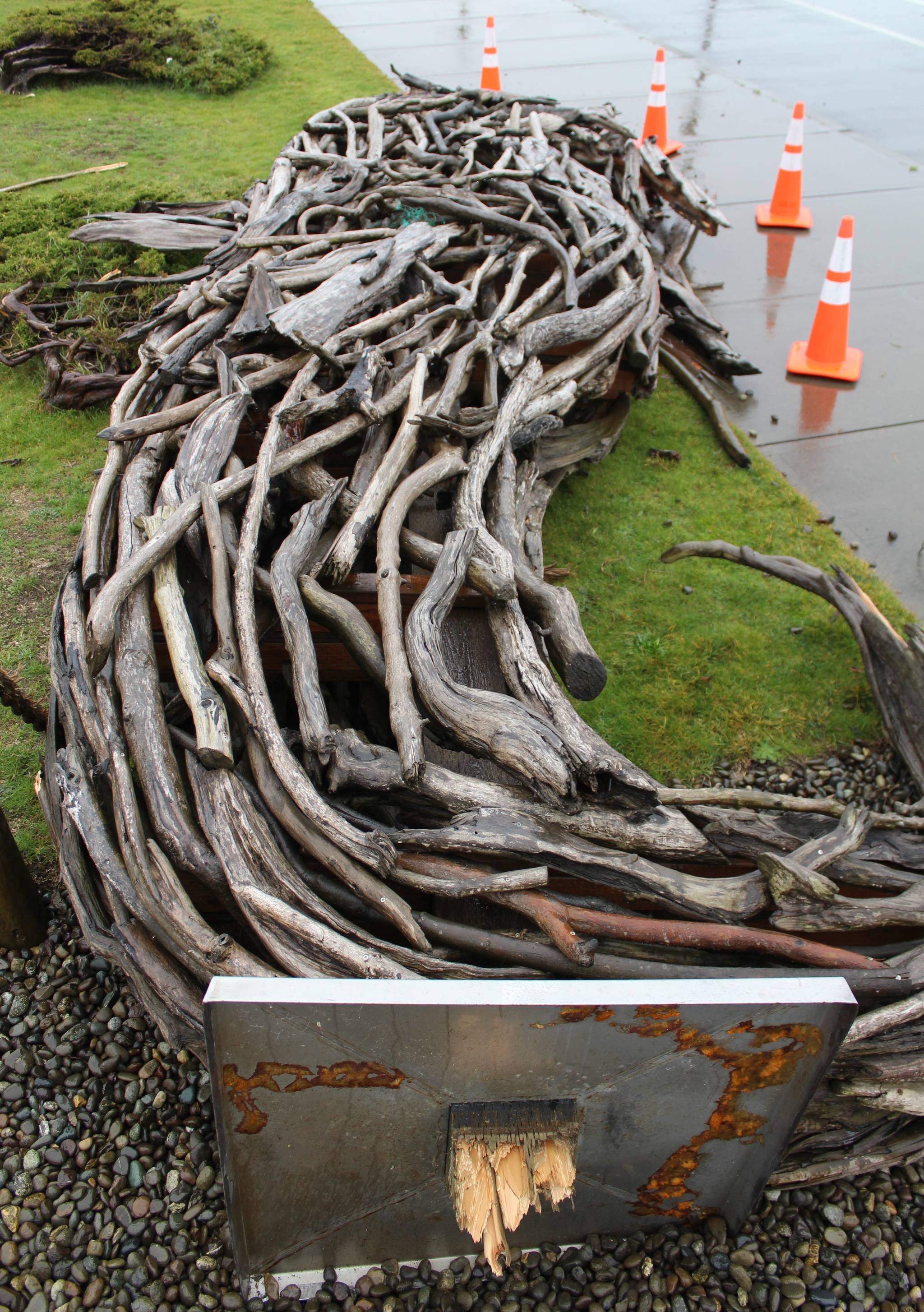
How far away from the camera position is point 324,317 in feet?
14.0

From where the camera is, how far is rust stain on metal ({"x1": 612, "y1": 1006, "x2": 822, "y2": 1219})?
6.50ft

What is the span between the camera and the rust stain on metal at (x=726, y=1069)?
6.50 feet

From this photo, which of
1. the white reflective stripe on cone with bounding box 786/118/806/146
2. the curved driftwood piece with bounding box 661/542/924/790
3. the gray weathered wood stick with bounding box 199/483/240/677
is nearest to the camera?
the gray weathered wood stick with bounding box 199/483/240/677

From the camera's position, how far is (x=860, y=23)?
1598 cm

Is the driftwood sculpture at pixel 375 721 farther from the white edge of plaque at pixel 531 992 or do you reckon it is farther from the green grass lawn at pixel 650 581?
the green grass lawn at pixel 650 581

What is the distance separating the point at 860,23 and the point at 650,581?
16121 mm

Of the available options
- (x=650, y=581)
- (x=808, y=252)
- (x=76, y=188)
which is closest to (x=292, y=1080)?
(x=650, y=581)

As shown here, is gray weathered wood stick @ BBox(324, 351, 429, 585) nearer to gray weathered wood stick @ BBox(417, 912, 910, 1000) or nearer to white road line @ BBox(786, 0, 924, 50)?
gray weathered wood stick @ BBox(417, 912, 910, 1000)

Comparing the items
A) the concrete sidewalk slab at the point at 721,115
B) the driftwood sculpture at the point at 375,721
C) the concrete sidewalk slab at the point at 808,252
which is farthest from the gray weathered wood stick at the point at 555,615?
the concrete sidewalk slab at the point at 721,115

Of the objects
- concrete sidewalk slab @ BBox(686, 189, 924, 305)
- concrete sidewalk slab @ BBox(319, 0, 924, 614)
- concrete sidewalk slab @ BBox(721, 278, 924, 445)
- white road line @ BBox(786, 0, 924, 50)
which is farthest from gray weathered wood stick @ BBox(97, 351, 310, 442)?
white road line @ BBox(786, 0, 924, 50)

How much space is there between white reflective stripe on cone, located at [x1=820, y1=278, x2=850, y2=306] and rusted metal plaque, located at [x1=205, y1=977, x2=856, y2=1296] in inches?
222

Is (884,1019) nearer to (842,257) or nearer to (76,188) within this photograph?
(842,257)

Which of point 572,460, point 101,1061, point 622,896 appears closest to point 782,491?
point 572,460

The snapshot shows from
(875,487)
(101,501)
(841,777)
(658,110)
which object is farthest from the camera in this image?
(658,110)
